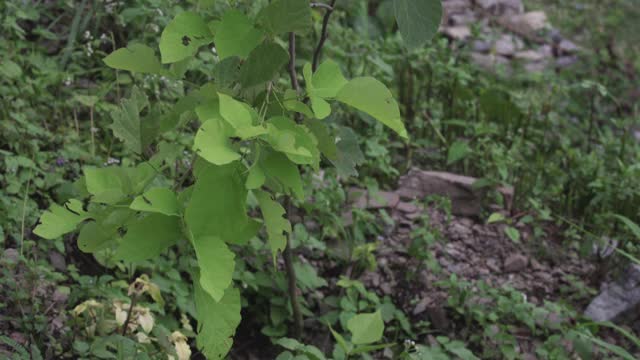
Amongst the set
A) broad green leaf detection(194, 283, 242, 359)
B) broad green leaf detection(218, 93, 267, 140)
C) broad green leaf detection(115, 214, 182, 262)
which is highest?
broad green leaf detection(218, 93, 267, 140)

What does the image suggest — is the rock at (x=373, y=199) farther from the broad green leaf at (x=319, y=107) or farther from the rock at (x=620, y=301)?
Result: the broad green leaf at (x=319, y=107)

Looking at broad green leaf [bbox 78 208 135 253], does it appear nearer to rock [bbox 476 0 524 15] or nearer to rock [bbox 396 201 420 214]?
rock [bbox 396 201 420 214]

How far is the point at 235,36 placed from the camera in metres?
1.49

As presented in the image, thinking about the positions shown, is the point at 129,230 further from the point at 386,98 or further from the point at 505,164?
the point at 505,164

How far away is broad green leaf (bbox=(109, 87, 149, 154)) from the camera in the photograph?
164 centimetres

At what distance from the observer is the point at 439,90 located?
384 cm

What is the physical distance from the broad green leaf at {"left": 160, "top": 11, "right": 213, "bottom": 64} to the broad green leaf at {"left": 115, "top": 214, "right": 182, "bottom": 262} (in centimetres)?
30

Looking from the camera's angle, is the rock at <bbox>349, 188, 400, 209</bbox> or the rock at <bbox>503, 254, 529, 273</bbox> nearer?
the rock at <bbox>349, 188, 400, 209</bbox>

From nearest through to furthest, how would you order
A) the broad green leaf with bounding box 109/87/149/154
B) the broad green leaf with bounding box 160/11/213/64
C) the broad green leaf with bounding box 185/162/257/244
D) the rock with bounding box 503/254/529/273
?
the broad green leaf with bounding box 185/162/257/244, the broad green leaf with bounding box 160/11/213/64, the broad green leaf with bounding box 109/87/149/154, the rock with bounding box 503/254/529/273

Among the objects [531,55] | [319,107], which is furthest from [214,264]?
[531,55]

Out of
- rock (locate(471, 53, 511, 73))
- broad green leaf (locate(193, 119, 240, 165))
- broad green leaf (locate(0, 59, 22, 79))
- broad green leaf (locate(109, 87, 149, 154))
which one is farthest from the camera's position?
rock (locate(471, 53, 511, 73))

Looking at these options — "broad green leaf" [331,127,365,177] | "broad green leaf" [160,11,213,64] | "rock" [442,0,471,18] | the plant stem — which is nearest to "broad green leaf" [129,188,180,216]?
"broad green leaf" [160,11,213,64]

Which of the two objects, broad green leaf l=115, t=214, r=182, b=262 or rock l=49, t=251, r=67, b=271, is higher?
broad green leaf l=115, t=214, r=182, b=262

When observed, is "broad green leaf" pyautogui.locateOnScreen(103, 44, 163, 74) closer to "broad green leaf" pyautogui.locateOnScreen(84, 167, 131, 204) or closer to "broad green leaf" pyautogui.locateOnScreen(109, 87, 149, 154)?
"broad green leaf" pyautogui.locateOnScreen(109, 87, 149, 154)
